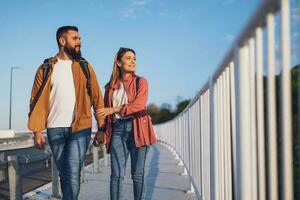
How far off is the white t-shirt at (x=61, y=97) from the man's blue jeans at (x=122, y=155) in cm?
52

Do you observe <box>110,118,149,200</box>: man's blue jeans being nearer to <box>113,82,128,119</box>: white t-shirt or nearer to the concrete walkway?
<box>113,82,128,119</box>: white t-shirt

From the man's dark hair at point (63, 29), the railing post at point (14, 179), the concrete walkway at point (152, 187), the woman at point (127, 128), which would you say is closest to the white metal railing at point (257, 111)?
the woman at point (127, 128)

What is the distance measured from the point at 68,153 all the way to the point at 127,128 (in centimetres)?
62

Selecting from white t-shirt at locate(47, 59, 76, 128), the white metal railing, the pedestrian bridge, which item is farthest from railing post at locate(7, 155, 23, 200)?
the white metal railing

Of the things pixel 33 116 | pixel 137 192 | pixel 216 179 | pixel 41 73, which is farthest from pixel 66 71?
pixel 216 179

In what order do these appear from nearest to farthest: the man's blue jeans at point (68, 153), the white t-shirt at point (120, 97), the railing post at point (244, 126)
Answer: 1. the railing post at point (244, 126)
2. the man's blue jeans at point (68, 153)
3. the white t-shirt at point (120, 97)

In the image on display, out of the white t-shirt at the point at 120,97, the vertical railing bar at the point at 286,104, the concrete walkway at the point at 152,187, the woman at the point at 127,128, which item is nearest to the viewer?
the vertical railing bar at the point at 286,104

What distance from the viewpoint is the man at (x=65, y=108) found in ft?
13.1

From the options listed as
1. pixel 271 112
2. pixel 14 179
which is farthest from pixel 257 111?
pixel 14 179

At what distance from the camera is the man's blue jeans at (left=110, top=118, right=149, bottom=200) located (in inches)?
170

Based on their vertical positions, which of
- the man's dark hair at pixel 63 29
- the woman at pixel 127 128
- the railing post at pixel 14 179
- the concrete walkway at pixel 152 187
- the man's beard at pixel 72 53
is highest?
the man's dark hair at pixel 63 29

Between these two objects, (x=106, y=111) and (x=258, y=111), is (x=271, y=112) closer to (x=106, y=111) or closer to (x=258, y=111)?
(x=258, y=111)

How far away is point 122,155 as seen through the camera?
14.2 ft

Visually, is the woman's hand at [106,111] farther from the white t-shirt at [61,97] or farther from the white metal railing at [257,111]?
the white metal railing at [257,111]
